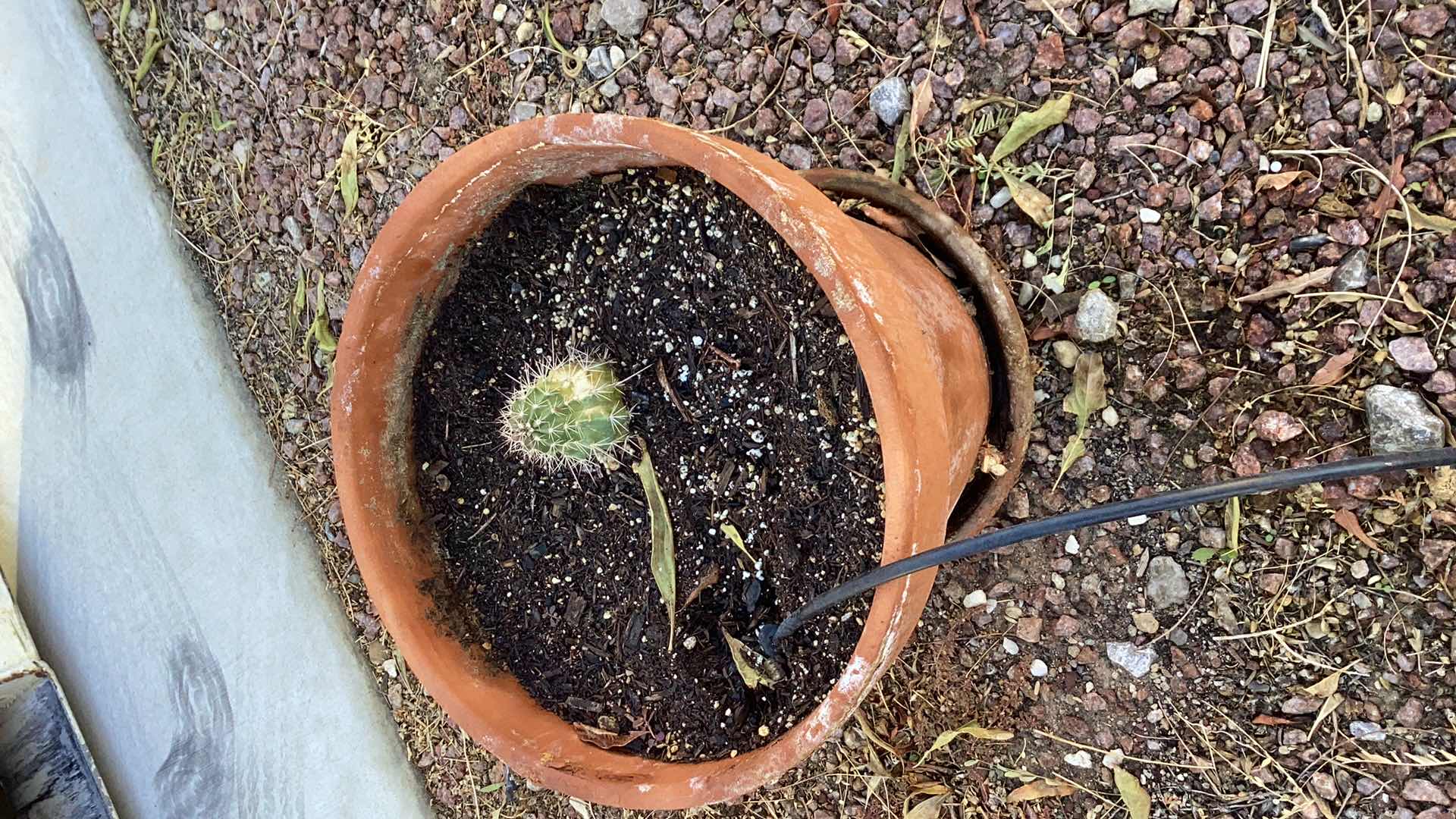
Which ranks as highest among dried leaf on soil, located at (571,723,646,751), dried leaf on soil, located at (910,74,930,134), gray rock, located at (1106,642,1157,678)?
dried leaf on soil, located at (910,74,930,134)

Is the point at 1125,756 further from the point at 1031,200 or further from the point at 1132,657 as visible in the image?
the point at 1031,200

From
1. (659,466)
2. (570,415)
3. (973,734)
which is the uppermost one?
(570,415)

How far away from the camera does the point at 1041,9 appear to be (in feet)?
3.89

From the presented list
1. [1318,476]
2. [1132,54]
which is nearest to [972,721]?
[1318,476]

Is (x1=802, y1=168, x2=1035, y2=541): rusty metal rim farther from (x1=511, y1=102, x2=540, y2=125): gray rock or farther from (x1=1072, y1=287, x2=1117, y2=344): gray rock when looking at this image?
(x1=511, y1=102, x2=540, y2=125): gray rock

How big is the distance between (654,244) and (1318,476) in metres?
0.74

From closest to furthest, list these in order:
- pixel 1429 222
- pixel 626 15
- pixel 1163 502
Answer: pixel 1163 502 < pixel 1429 222 < pixel 626 15

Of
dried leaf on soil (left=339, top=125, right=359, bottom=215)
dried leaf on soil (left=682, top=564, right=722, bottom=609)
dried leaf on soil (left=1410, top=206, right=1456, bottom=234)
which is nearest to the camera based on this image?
dried leaf on soil (left=1410, top=206, right=1456, bottom=234)

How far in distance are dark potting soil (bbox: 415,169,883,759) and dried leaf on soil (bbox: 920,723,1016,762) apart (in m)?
0.32

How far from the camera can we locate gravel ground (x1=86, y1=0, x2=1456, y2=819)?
1082mm

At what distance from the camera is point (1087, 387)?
119 centimetres

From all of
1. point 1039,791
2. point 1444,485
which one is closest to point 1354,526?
point 1444,485

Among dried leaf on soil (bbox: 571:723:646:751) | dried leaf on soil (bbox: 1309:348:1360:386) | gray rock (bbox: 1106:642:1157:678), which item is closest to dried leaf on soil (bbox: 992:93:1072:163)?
dried leaf on soil (bbox: 1309:348:1360:386)

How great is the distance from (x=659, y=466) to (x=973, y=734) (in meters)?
0.62
